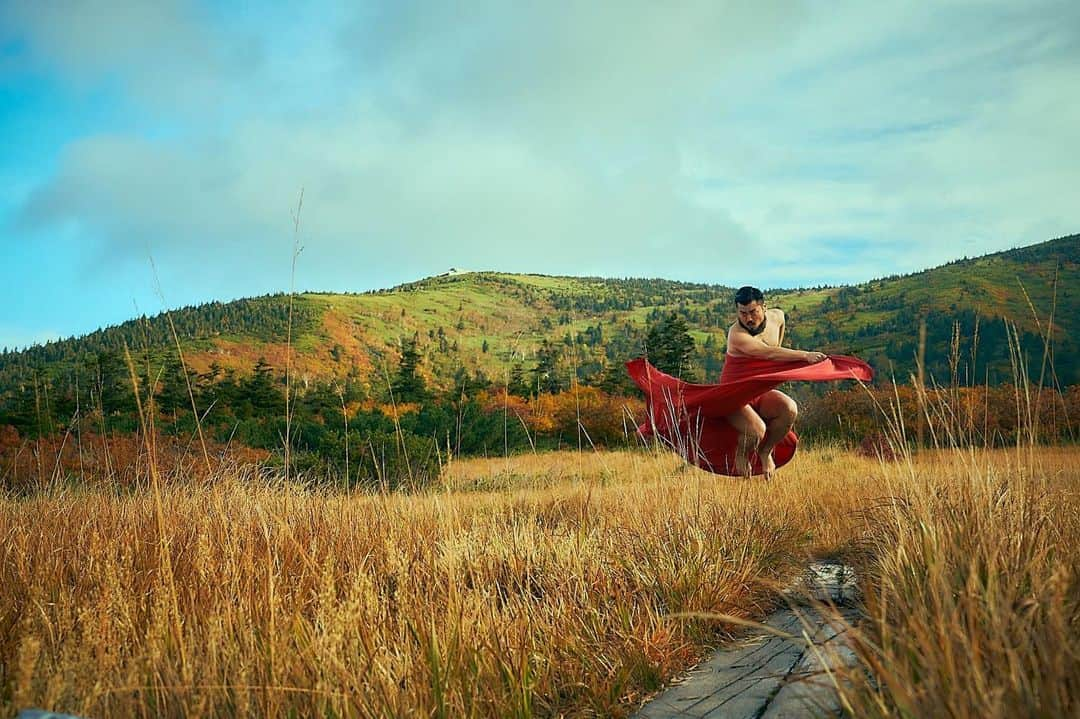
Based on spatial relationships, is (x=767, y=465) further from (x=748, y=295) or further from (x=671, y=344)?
(x=671, y=344)

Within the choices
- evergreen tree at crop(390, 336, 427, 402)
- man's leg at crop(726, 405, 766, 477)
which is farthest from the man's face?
evergreen tree at crop(390, 336, 427, 402)

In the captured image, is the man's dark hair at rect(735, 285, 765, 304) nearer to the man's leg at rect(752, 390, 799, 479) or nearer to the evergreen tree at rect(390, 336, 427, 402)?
the man's leg at rect(752, 390, 799, 479)

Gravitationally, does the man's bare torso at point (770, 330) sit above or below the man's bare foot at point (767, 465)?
above

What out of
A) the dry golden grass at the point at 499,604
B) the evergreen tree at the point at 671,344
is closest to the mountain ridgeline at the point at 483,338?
the evergreen tree at the point at 671,344

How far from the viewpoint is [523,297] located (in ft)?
303

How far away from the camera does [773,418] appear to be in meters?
6.35

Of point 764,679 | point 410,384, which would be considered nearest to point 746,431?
point 764,679

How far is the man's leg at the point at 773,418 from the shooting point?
20.3 ft

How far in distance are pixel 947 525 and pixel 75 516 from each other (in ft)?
16.2

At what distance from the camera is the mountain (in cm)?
2771

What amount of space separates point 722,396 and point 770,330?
0.74m

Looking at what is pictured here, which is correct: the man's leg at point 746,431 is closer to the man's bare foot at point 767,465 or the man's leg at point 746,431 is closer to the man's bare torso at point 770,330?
the man's bare foot at point 767,465

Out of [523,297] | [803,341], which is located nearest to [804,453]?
[803,341]

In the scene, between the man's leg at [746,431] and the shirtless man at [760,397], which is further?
the man's leg at [746,431]
